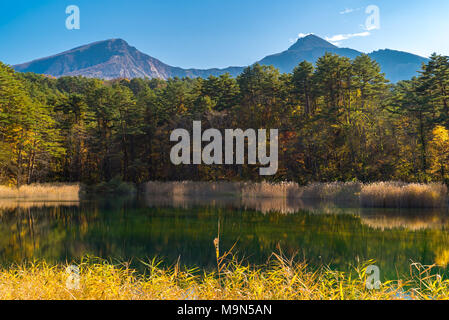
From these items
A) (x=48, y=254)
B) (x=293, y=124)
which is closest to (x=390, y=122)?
(x=293, y=124)

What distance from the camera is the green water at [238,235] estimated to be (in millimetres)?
8789

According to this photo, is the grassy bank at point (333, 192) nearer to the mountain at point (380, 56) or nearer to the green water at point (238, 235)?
the green water at point (238, 235)

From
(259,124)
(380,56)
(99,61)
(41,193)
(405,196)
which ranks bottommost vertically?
(41,193)

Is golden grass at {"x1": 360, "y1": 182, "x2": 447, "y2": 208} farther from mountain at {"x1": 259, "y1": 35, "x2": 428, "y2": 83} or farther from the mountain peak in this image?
the mountain peak

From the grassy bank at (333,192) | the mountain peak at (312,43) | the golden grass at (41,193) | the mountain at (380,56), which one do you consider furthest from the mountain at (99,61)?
the mountain peak at (312,43)

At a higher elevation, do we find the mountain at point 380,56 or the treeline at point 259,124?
the mountain at point 380,56

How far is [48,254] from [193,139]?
89.1 ft

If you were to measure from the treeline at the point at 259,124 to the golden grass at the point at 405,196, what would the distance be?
5.32 m

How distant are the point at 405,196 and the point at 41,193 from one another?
24.7 meters

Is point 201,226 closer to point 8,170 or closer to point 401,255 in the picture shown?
point 401,255

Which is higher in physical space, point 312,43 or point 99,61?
point 312,43

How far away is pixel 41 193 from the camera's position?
26969 mm

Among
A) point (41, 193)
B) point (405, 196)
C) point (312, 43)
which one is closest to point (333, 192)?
point (405, 196)

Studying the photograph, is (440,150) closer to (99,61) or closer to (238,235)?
(238,235)
